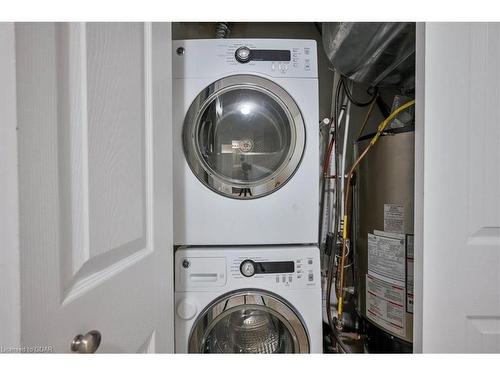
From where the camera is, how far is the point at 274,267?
979 mm

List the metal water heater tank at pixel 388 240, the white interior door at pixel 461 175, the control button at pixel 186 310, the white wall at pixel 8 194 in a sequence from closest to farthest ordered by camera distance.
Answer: the white wall at pixel 8 194 < the white interior door at pixel 461 175 < the metal water heater tank at pixel 388 240 < the control button at pixel 186 310

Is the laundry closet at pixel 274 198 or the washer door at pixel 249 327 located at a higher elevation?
the laundry closet at pixel 274 198

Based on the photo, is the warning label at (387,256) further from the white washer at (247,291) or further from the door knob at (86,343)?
the door knob at (86,343)

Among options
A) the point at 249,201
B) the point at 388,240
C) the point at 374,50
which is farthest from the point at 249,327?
the point at 374,50

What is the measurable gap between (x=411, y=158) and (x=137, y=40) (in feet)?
2.90

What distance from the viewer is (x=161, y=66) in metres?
0.70

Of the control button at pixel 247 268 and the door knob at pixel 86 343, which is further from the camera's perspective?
the control button at pixel 247 268

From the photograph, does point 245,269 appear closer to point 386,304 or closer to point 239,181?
point 239,181

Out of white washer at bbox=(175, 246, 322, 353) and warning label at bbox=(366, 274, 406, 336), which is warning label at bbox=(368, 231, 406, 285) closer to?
warning label at bbox=(366, 274, 406, 336)

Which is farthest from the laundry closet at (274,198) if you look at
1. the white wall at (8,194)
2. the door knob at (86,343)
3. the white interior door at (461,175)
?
the white wall at (8,194)

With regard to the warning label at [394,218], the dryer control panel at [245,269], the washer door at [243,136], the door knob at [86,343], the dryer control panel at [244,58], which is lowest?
the dryer control panel at [245,269]

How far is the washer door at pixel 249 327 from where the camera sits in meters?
0.95

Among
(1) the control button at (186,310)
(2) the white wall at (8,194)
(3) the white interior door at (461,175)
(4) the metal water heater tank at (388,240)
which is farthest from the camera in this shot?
(1) the control button at (186,310)

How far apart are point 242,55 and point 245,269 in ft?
2.84
